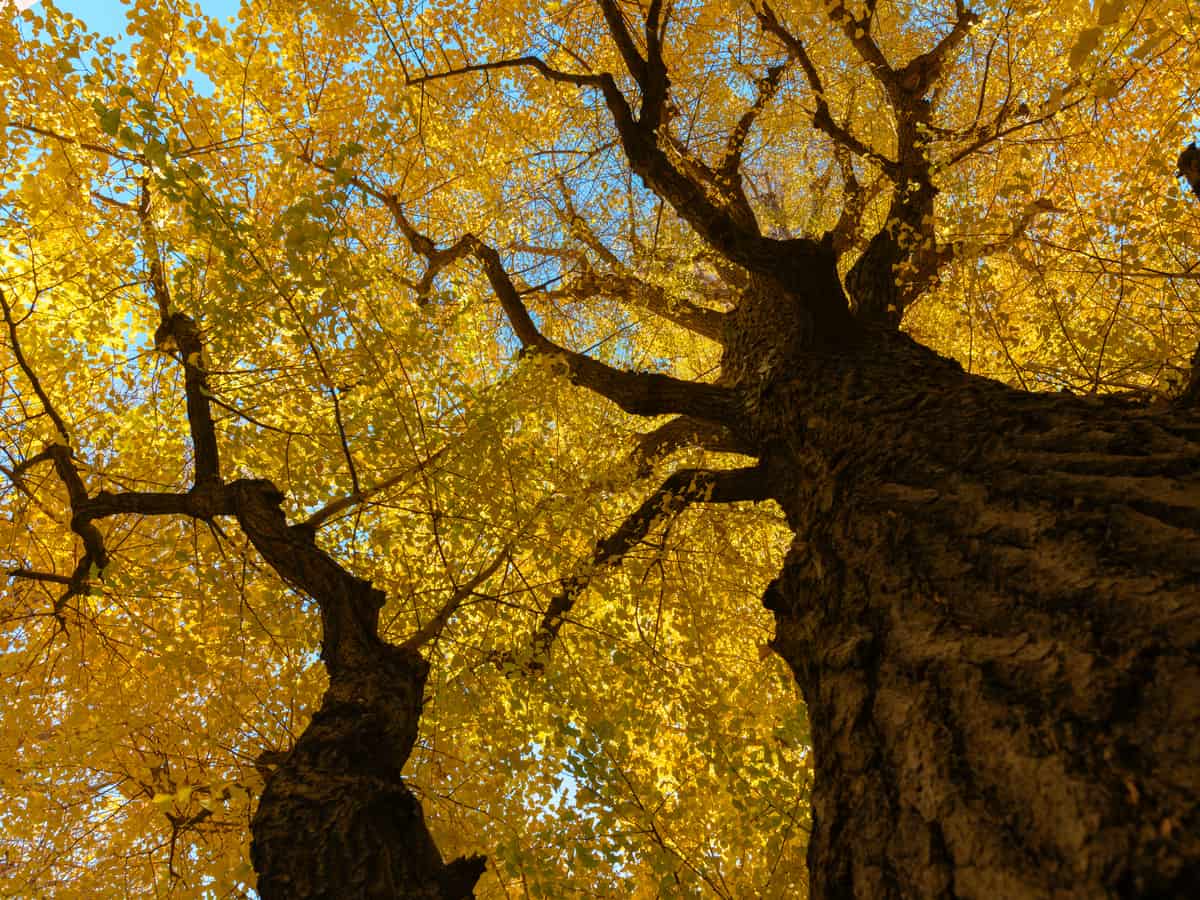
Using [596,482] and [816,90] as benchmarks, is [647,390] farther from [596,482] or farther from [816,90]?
[816,90]

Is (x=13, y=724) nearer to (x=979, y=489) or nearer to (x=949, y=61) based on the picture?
(x=979, y=489)

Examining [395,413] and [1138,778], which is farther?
[395,413]

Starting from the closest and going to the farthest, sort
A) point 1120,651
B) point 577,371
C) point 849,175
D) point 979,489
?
point 1120,651 → point 979,489 → point 577,371 → point 849,175

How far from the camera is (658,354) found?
344 inches

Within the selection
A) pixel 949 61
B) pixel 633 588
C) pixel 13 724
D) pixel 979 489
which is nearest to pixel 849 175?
pixel 949 61

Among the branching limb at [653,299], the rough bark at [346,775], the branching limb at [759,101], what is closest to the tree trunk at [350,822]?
the rough bark at [346,775]

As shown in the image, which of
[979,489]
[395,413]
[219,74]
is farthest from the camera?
[219,74]

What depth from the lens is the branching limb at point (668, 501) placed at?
4020 millimetres

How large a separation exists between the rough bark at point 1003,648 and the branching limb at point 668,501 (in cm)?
146

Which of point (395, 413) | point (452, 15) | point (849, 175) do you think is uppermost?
point (452, 15)

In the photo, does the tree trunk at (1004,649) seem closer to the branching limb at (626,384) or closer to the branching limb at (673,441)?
the branching limb at (626,384)

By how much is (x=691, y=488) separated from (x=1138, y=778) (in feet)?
9.96

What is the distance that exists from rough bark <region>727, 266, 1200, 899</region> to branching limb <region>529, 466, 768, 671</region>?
1.46 metres

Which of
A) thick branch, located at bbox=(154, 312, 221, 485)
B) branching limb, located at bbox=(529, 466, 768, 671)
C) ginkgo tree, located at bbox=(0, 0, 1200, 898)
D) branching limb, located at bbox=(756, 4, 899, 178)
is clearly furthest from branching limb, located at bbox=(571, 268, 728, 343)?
thick branch, located at bbox=(154, 312, 221, 485)
